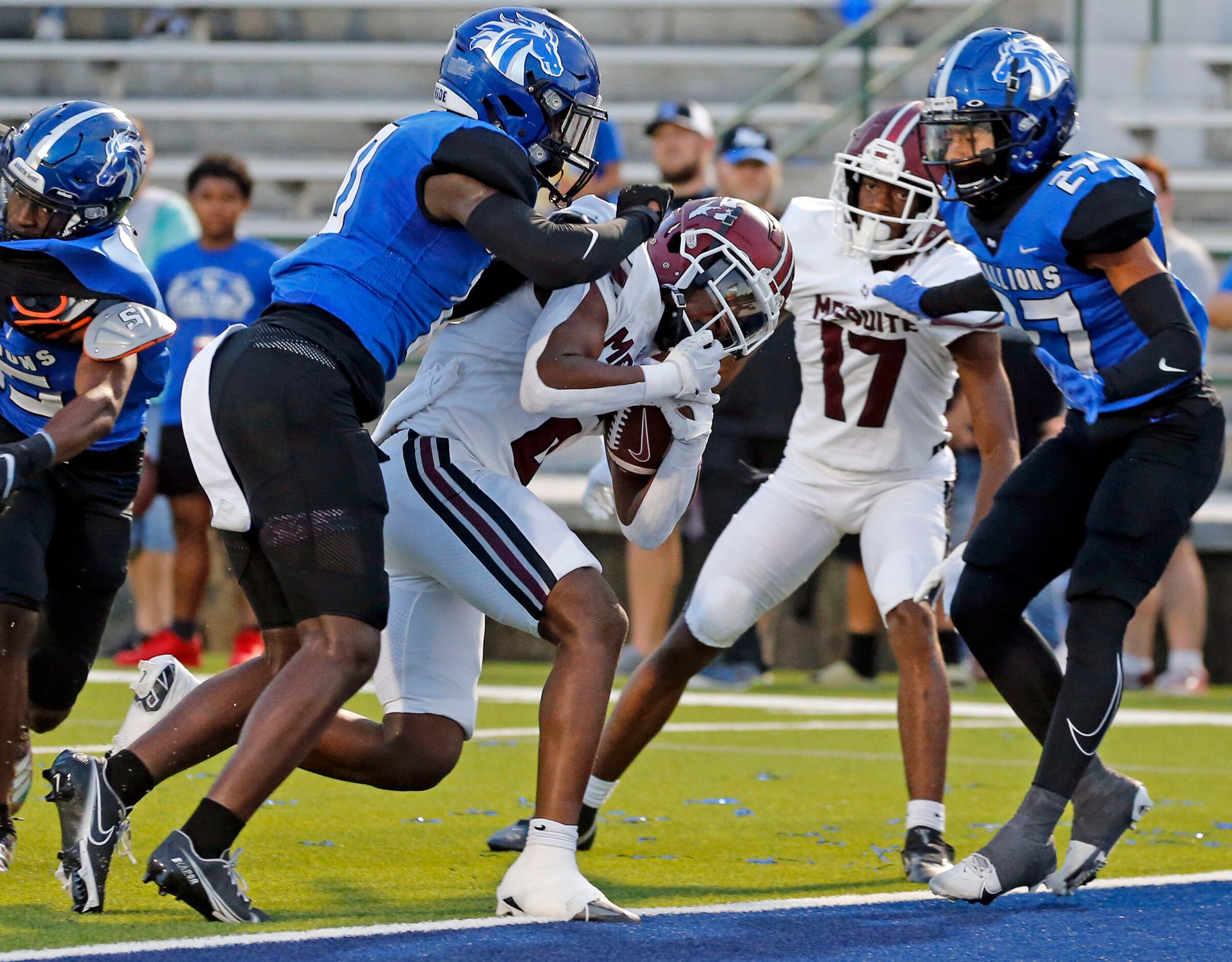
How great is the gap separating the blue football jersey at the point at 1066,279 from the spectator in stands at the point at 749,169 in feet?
14.2

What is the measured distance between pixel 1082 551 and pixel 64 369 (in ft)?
7.24

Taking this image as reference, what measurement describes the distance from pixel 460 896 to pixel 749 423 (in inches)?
186

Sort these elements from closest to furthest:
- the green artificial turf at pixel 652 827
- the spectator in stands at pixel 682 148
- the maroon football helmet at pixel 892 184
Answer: the green artificial turf at pixel 652 827
the maroon football helmet at pixel 892 184
the spectator in stands at pixel 682 148

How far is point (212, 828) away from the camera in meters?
3.23

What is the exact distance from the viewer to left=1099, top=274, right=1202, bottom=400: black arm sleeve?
380 cm

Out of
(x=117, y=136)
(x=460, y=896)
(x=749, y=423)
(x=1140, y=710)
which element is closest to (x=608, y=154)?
(x=749, y=423)

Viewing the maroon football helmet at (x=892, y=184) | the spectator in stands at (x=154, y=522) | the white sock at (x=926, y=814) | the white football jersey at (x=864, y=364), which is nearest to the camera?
the white sock at (x=926, y=814)

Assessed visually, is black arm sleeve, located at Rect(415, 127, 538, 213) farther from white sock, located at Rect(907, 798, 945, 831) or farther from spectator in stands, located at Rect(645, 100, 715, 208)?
spectator in stands, located at Rect(645, 100, 715, 208)

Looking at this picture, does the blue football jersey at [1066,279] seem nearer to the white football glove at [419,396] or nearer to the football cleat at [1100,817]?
the football cleat at [1100,817]

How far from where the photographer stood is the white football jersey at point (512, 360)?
3.84m

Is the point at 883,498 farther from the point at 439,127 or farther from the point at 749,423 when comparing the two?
the point at 749,423

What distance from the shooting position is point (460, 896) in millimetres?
3738

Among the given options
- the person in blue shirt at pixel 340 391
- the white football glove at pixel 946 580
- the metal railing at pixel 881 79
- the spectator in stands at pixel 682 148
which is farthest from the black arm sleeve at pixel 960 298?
the metal railing at pixel 881 79

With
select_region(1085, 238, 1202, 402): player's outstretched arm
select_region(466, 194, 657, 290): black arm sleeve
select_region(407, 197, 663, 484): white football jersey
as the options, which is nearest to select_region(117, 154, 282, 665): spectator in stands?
select_region(407, 197, 663, 484): white football jersey
